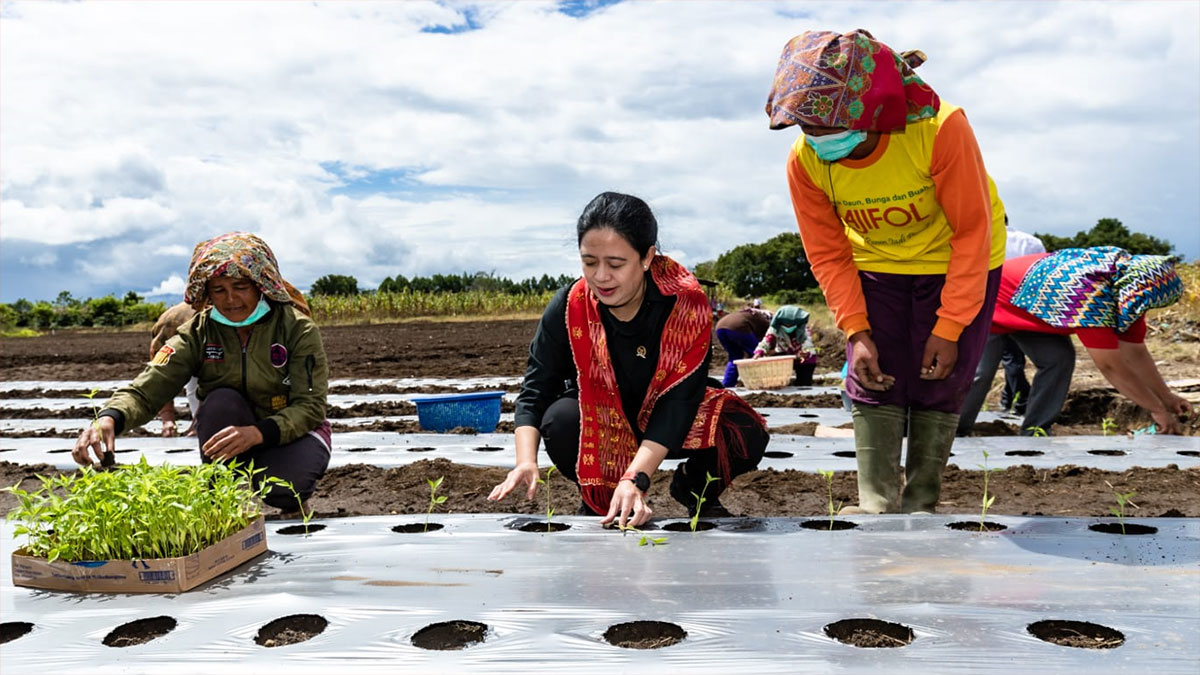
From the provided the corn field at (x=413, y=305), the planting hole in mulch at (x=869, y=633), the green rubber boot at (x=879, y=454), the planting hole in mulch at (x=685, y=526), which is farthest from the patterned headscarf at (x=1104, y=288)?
the corn field at (x=413, y=305)

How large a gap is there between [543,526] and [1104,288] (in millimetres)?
2732

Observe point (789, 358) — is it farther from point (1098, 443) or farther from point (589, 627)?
point (589, 627)

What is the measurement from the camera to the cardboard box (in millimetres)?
2016

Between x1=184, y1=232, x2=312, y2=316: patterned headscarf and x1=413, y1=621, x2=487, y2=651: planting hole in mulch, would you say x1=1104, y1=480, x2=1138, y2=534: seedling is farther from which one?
x1=184, y1=232, x2=312, y2=316: patterned headscarf

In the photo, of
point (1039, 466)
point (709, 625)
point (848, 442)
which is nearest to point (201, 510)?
point (709, 625)

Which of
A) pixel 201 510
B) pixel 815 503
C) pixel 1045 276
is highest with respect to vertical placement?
pixel 1045 276

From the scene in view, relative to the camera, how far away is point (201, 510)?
216 centimetres

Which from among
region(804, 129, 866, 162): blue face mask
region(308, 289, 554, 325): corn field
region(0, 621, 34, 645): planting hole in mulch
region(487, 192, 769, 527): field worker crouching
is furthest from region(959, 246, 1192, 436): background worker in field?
region(308, 289, 554, 325): corn field

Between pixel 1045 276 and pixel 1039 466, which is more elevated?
pixel 1045 276

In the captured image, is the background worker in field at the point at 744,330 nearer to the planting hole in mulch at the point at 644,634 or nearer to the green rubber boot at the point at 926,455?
the green rubber boot at the point at 926,455

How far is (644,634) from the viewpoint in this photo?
1741mm

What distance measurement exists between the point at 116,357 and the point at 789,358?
41.2 feet

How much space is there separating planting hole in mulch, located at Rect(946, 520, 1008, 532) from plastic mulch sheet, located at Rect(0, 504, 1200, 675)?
0.03m

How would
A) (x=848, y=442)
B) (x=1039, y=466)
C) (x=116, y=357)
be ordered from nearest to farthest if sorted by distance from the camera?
(x=1039, y=466), (x=848, y=442), (x=116, y=357)
